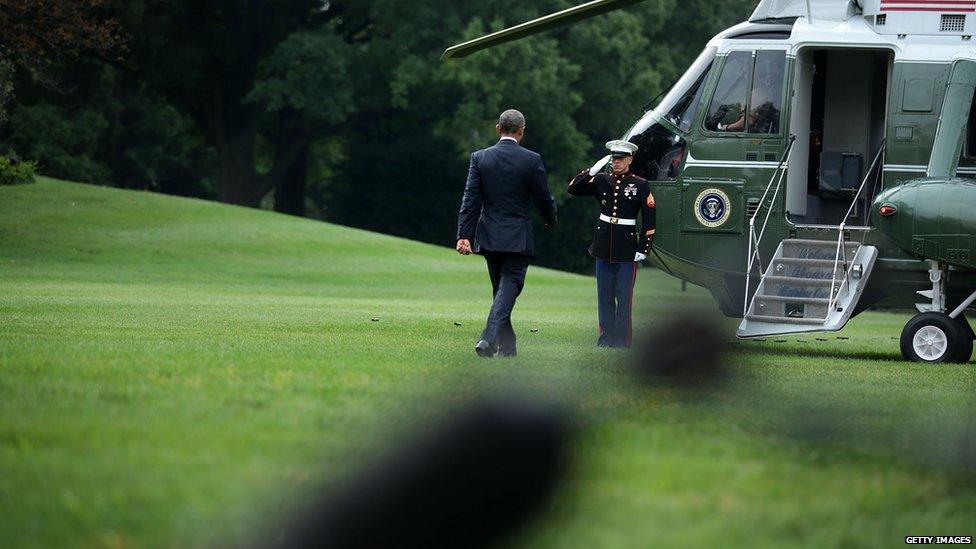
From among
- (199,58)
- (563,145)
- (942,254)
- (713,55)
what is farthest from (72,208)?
(942,254)

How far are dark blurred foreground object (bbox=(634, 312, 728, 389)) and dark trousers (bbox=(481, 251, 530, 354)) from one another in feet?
3.43

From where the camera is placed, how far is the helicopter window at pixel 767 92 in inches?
563

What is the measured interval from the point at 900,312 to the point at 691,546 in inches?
1158

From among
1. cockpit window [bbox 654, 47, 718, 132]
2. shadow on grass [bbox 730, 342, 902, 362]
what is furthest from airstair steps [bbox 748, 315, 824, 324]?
cockpit window [bbox 654, 47, 718, 132]

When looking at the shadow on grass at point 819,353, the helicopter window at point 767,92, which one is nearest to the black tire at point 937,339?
the shadow on grass at point 819,353

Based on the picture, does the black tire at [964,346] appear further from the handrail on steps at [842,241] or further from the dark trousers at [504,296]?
the dark trousers at [504,296]

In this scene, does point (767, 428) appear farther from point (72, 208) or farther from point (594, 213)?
point (594, 213)

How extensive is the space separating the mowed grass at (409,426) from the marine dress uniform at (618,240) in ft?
2.29

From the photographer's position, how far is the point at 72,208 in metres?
33.1

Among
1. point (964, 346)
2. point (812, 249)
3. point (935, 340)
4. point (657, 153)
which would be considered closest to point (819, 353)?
point (812, 249)

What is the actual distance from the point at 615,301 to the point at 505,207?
1.81 m

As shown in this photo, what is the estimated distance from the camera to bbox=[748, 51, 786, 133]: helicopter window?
47.0ft

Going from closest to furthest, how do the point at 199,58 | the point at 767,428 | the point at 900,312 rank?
the point at 767,428
the point at 900,312
the point at 199,58

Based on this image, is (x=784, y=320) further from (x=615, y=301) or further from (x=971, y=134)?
(x=971, y=134)
